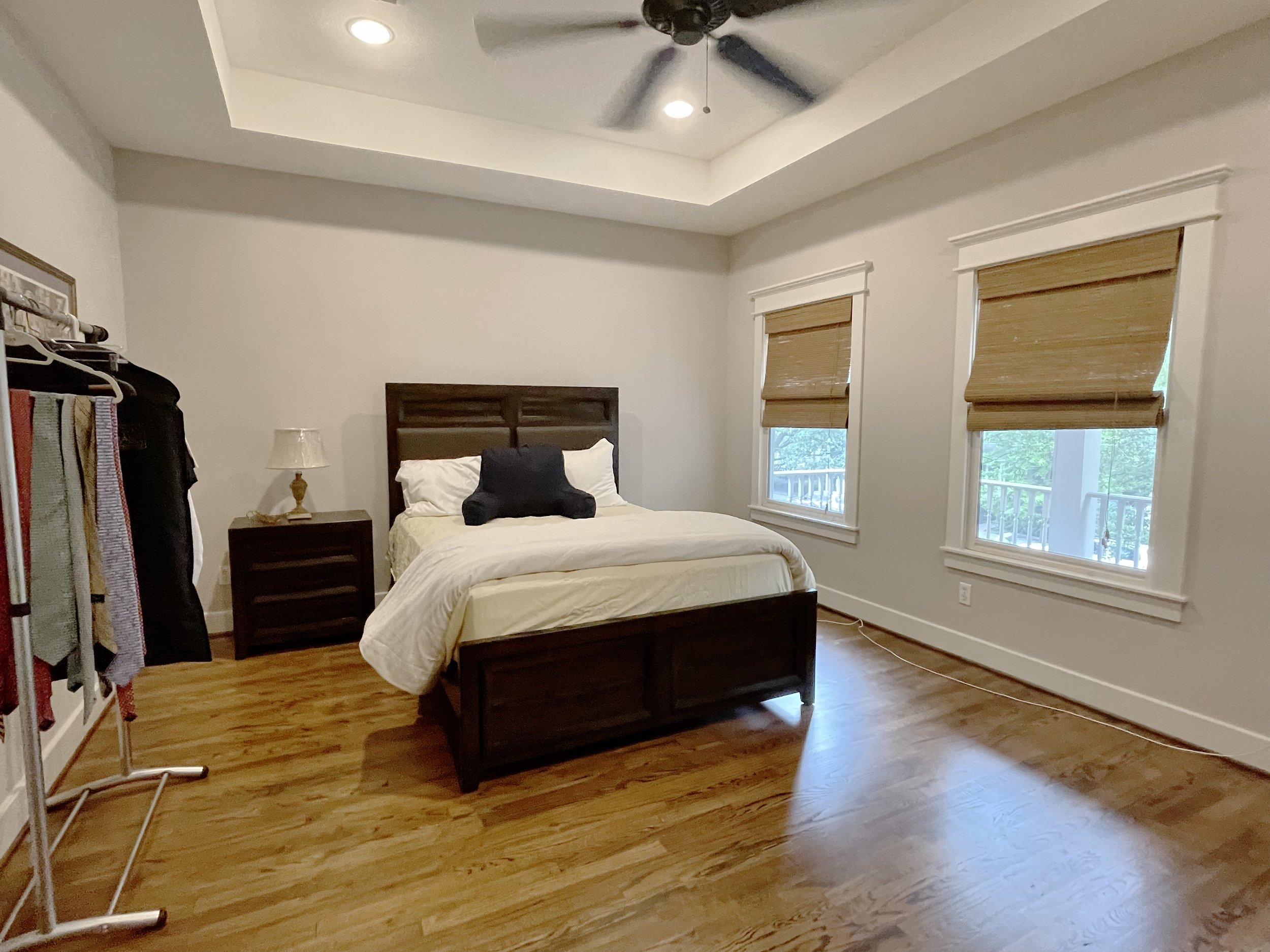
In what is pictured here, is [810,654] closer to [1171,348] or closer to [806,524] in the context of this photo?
[806,524]

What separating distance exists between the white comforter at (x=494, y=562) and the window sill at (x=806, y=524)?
1287 mm

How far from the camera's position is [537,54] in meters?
2.93

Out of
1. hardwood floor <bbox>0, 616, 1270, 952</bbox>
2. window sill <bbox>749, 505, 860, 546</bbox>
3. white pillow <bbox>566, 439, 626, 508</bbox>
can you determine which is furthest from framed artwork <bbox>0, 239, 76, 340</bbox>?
window sill <bbox>749, 505, 860, 546</bbox>

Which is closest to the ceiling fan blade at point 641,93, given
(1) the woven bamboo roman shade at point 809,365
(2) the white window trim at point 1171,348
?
(1) the woven bamboo roman shade at point 809,365

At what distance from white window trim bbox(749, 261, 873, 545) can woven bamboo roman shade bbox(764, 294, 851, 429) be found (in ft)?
0.16

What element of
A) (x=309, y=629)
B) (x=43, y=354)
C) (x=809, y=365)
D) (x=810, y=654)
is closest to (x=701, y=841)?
(x=810, y=654)

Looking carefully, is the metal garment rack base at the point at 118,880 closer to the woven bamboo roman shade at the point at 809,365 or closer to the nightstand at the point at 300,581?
the nightstand at the point at 300,581

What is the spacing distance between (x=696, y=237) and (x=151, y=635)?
14.0 feet

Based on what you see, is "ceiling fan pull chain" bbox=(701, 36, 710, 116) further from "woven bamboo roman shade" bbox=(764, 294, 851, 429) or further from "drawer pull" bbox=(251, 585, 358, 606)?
"drawer pull" bbox=(251, 585, 358, 606)

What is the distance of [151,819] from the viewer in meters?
2.02

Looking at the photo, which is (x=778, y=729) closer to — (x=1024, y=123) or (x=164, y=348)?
(x=1024, y=123)

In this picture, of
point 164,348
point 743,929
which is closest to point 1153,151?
point 743,929

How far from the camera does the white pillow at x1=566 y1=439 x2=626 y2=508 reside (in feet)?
13.1

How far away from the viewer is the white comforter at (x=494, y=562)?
2.25 m
